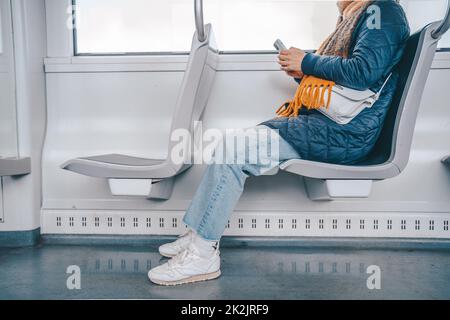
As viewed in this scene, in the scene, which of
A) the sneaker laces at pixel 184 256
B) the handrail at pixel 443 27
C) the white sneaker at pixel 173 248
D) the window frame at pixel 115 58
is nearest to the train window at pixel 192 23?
the window frame at pixel 115 58

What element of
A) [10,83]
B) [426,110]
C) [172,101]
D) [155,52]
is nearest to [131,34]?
[155,52]

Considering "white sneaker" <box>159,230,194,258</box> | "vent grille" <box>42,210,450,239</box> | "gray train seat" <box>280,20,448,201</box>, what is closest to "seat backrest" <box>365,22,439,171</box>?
"gray train seat" <box>280,20,448,201</box>

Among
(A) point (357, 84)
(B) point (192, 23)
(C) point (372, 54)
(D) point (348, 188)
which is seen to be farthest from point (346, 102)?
(B) point (192, 23)

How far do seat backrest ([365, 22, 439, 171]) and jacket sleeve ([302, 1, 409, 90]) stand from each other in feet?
0.19

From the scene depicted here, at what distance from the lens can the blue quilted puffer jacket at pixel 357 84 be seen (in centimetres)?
151

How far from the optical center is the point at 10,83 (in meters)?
2.04

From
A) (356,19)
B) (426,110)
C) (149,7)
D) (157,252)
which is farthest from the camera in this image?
(149,7)

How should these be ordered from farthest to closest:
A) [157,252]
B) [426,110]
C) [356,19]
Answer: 1. [426,110]
2. [157,252]
3. [356,19]


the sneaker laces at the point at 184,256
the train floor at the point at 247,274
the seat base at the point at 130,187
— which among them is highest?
the seat base at the point at 130,187

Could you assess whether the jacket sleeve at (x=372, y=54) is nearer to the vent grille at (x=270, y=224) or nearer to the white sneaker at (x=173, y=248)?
the vent grille at (x=270, y=224)

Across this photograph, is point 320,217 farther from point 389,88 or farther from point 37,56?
point 37,56

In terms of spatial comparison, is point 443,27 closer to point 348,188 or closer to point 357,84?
point 357,84

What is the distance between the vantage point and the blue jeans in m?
1.52

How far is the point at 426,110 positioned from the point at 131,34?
157 cm
